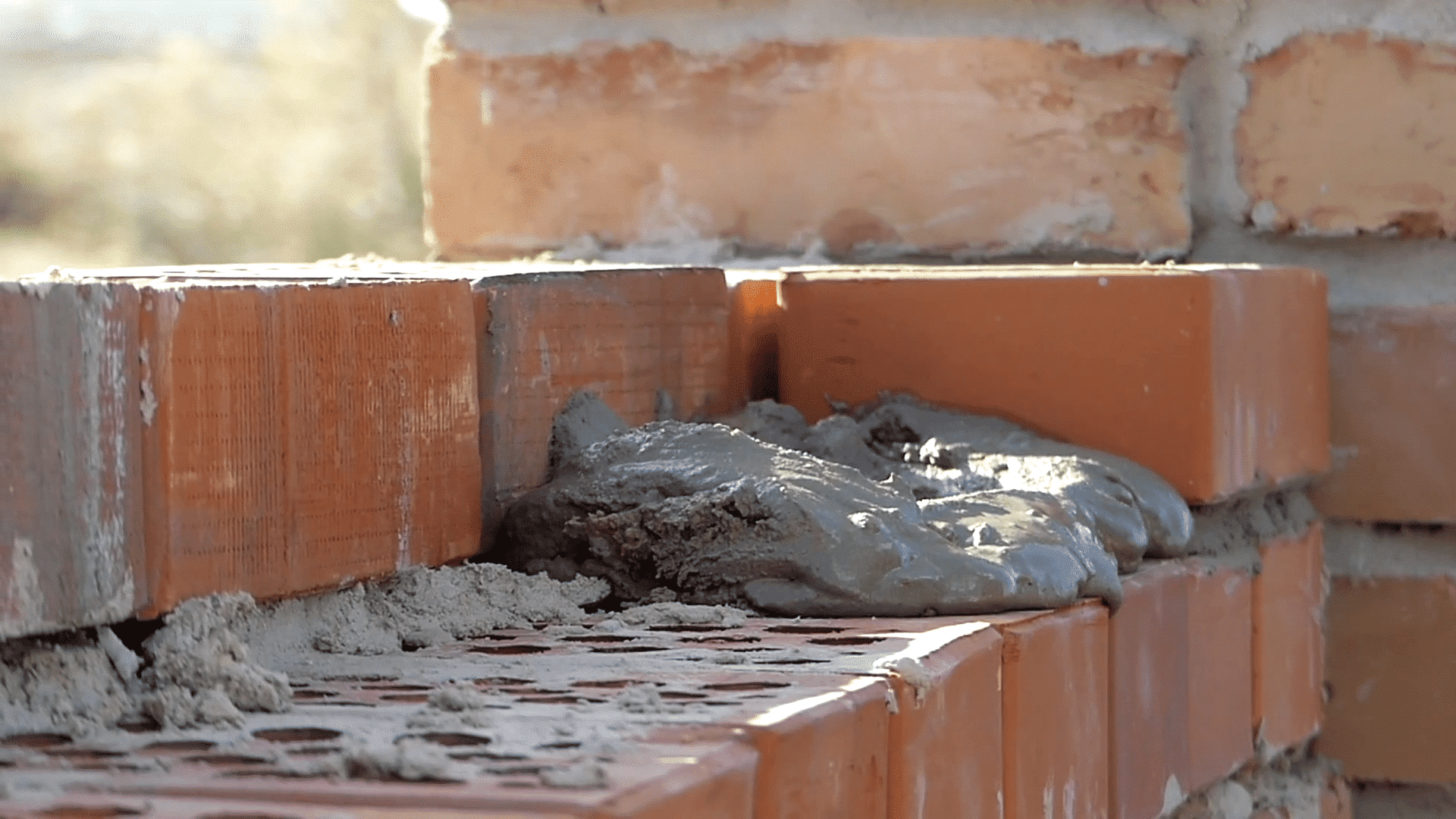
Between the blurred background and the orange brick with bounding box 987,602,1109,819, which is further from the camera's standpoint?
the blurred background

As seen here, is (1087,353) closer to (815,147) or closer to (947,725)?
(815,147)

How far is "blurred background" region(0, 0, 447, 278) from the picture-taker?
11.3 metres

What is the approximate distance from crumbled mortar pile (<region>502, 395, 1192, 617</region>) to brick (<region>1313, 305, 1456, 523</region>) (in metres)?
0.55

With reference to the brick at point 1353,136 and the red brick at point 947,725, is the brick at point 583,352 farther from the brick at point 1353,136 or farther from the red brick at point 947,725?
the brick at point 1353,136

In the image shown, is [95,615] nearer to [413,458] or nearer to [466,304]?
[413,458]

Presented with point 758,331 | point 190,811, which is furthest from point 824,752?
point 758,331

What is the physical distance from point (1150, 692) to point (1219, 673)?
234 mm

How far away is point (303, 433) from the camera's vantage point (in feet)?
3.89

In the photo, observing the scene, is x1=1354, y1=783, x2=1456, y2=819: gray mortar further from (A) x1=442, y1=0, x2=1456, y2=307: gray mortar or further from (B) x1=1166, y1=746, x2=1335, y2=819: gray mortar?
(A) x1=442, y1=0, x2=1456, y2=307: gray mortar

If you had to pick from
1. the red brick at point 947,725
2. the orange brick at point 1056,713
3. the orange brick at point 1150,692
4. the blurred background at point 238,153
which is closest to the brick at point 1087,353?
the orange brick at point 1150,692

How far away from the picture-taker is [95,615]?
Answer: 1032mm

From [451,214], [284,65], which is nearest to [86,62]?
[284,65]

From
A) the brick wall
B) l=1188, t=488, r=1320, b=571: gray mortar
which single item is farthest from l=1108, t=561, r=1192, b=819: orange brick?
the brick wall

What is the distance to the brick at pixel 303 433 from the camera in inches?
42.7
